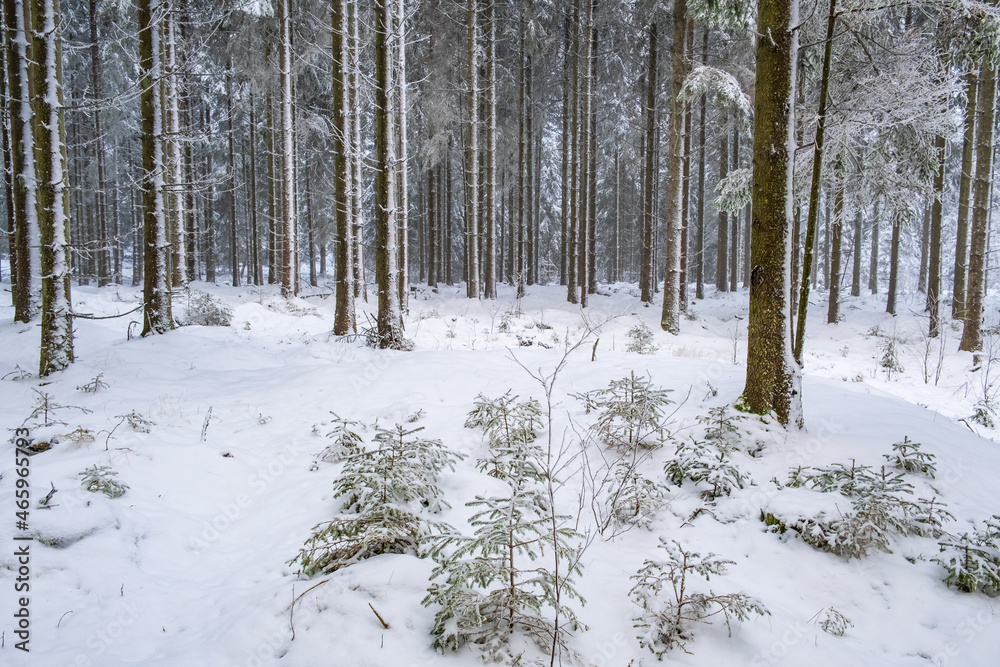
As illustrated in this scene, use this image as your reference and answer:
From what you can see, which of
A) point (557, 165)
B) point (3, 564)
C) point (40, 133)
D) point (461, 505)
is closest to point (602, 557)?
point (461, 505)

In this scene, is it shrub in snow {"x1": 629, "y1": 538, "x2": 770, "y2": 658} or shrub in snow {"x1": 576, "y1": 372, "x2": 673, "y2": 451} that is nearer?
shrub in snow {"x1": 629, "y1": 538, "x2": 770, "y2": 658}

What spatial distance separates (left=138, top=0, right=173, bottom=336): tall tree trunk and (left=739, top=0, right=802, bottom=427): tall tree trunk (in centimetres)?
836

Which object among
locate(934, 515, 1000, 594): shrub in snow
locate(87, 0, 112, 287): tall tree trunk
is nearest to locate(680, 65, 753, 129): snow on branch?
locate(934, 515, 1000, 594): shrub in snow

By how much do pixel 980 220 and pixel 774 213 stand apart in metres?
10.3

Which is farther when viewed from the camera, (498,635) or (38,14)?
(38,14)

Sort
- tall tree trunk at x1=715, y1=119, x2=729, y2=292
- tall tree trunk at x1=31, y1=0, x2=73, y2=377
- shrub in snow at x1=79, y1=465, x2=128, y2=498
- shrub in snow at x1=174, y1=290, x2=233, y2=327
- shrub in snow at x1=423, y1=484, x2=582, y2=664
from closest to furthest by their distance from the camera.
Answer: shrub in snow at x1=423, y1=484, x2=582, y2=664
shrub in snow at x1=79, y1=465, x2=128, y2=498
tall tree trunk at x1=31, y1=0, x2=73, y2=377
shrub in snow at x1=174, y1=290, x2=233, y2=327
tall tree trunk at x1=715, y1=119, x2=729, y2=292

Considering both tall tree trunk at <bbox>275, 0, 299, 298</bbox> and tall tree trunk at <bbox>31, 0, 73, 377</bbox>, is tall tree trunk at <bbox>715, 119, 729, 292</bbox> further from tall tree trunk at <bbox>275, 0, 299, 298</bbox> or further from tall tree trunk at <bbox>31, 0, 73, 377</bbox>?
tall tree trunk at <bbox>31, 0, 73, 377</bbox>

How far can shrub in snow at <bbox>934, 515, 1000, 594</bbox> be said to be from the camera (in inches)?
110

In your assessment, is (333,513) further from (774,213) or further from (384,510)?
(774,213)

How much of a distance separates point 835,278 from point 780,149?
43.0ft

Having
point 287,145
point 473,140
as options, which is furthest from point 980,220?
point 287,145

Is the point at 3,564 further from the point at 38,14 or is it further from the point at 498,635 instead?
the point at 38,14

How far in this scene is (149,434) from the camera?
4.68m

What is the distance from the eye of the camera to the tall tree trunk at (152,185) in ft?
25.5
